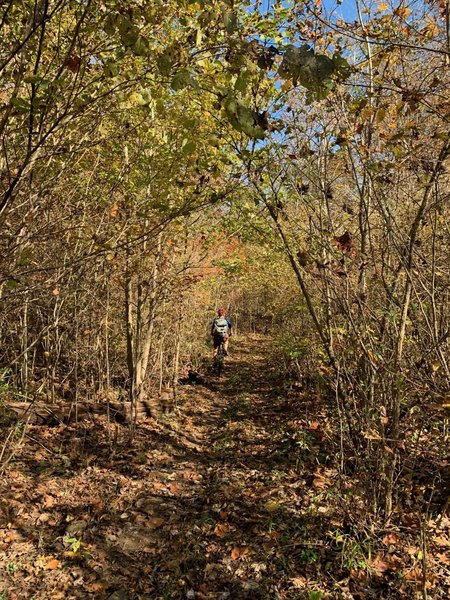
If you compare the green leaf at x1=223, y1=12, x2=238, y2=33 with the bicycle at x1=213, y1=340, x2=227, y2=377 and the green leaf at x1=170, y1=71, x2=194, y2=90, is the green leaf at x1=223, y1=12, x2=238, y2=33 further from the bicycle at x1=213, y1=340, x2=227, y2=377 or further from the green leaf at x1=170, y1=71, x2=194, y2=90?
the bicycle at x1=213, y1=340, x2=227, y2=377

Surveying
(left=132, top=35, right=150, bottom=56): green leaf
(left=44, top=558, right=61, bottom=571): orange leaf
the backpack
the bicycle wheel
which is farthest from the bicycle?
(left=132, top=35, right=150, bottom=56): green leaf

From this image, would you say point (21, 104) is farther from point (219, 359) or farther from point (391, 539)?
point (219, 359)

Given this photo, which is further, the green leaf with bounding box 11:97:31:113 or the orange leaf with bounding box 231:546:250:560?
the orange leaf with bounding box 231:546:250:560

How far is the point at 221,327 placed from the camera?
11.4 m

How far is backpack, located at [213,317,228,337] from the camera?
11.4m

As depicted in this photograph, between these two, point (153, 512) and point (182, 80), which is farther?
point (153, 512)

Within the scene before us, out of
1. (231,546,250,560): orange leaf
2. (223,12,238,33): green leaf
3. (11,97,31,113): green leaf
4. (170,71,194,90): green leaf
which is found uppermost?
(223,12,238,33): green leaf

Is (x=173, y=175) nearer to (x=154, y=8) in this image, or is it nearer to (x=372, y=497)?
(x=154, y=8)

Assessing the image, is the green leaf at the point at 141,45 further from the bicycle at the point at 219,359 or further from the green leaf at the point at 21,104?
the bicycle at the point at 219,359

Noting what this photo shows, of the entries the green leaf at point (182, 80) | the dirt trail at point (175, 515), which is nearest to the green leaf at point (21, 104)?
the green leaf at point (182, 80)

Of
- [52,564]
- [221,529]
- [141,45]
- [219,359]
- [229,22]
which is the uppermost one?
[141,45]

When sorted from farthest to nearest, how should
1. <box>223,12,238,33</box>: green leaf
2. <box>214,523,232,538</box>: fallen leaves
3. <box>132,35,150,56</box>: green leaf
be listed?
<box>214,523,232,538</box>: fallen leaves
<box>132,35,150,56</box>: green leaf
<box>223,12,238,33</box>: green leaf

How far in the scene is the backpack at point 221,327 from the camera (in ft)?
37.3

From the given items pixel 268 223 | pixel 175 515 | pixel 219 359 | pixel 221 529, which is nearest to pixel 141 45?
pixel 268 223
